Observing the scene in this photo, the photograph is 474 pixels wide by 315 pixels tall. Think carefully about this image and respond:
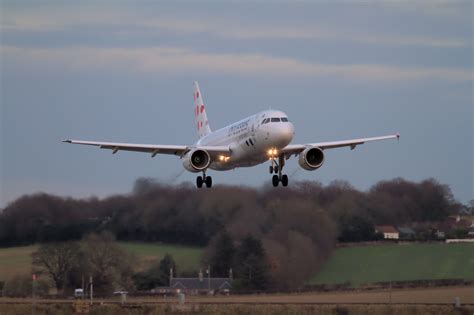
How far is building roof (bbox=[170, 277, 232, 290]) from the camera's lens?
110 meters

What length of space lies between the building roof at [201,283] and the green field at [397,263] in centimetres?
551

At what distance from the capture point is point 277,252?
113 meters

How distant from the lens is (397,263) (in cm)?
11206

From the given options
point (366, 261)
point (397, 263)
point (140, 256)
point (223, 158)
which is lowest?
point (397, 263)

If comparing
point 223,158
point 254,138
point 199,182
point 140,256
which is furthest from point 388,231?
point 254,138

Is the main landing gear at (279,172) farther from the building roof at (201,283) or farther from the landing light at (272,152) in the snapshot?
the building roof at (201,283)

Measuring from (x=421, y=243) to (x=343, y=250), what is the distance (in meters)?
5.50

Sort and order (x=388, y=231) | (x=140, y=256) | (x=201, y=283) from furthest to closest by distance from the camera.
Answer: (x=388, y=231) → (x=140, y=256) → (x=201, y=283)

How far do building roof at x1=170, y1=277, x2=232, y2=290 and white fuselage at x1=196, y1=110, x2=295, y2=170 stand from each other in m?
11.3

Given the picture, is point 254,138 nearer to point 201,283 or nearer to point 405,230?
point 201,283

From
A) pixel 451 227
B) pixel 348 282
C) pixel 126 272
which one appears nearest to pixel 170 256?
pixel 126 272

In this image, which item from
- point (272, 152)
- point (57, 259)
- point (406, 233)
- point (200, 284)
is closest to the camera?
A: point (272, 152)

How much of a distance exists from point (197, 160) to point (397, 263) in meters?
18.4

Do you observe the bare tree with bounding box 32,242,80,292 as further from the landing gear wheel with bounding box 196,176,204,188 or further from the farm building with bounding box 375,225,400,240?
the farm building with bounding box 375,225,400,240
